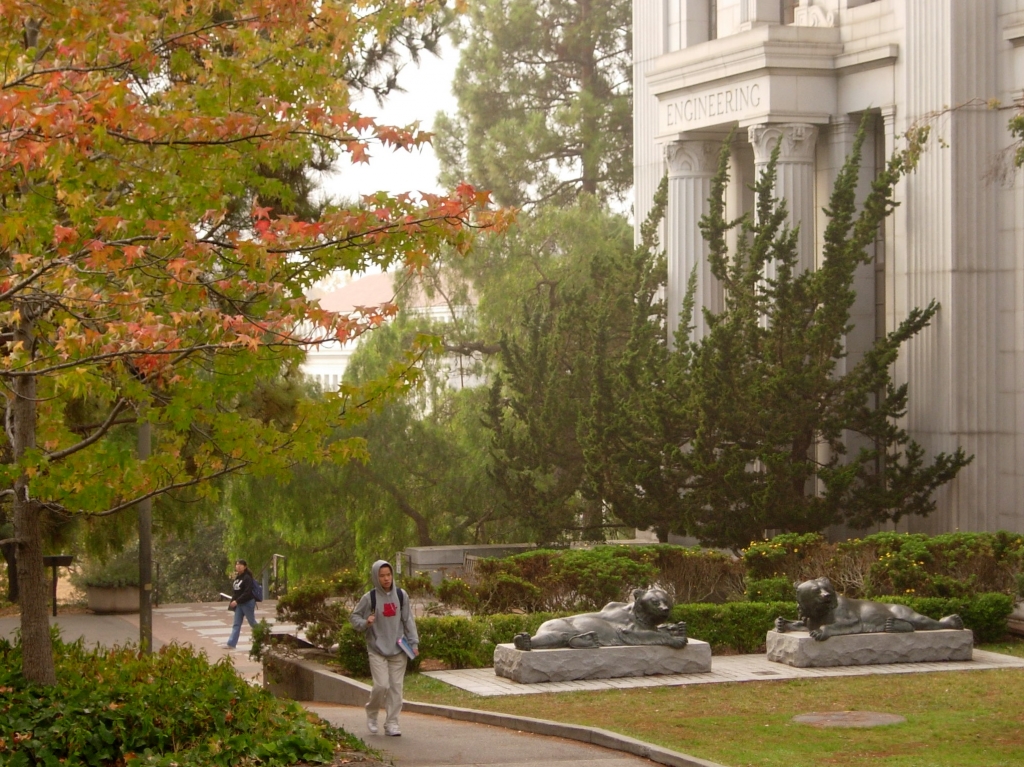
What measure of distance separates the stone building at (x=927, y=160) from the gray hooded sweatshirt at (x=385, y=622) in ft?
48.1

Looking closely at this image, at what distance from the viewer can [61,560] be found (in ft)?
88.8

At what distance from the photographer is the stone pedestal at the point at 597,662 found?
17.1 metres

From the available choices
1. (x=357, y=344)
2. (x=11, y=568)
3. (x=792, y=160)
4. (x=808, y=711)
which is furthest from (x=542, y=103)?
(x=808, y=711)

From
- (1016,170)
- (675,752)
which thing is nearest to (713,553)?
(1016,170)

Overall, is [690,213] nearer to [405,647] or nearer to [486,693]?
[486,693]

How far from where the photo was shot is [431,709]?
1559 centimetres

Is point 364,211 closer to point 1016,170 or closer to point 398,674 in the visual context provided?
point 398,674

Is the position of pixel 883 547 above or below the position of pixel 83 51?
below

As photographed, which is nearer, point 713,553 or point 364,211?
point 364,211

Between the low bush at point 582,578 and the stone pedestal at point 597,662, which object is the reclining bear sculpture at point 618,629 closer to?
the stone pedestal at point 597,662

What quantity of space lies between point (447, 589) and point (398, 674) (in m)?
6.39

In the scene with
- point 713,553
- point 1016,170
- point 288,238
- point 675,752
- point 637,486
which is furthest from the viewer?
point 637,486

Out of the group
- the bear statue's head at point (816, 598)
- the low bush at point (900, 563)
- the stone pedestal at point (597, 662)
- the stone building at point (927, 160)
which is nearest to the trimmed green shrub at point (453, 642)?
the stone pedestal at point (597, 662)

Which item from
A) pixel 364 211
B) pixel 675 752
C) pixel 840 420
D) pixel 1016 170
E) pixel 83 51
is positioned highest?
pixel 1016 170
